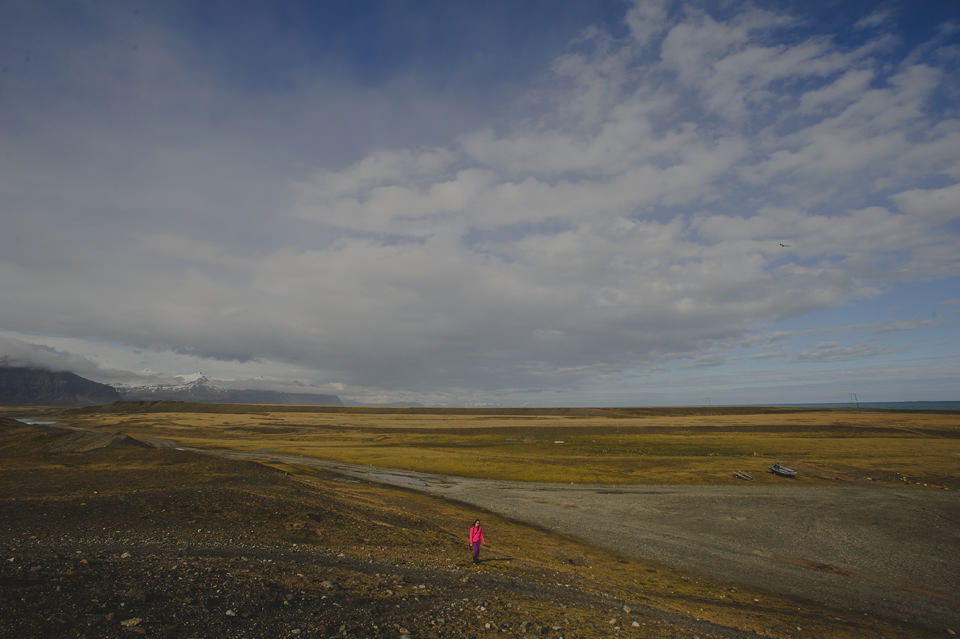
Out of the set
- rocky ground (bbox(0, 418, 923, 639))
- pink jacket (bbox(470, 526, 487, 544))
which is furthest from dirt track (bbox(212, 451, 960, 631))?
pink jacket (bbox(470, 526, 487, 544))

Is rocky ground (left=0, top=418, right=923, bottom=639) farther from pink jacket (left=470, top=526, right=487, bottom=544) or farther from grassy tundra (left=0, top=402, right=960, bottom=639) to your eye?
pink jacket (left=470, top=526, right=487, bottom=544)

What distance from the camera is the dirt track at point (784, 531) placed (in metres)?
25.6

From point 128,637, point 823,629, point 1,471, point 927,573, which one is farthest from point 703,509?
point 1,471

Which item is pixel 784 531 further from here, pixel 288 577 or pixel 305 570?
pixel 288 577

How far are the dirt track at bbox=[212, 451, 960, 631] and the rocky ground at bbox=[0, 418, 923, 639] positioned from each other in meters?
4.13

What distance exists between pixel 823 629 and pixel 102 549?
31037mm

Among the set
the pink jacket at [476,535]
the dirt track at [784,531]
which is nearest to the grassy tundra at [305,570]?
the pink jacket at [476,535]

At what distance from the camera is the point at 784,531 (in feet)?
122

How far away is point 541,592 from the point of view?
1986 cm

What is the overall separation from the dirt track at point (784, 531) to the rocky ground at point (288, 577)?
4132 mm

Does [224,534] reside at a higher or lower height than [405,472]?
higher

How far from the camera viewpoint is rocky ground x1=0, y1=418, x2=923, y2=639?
12836mm

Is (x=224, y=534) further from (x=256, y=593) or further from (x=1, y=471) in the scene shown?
(x=1, y=471)

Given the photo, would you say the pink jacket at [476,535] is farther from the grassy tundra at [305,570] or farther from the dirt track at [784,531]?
the dirt track at [784,531]
